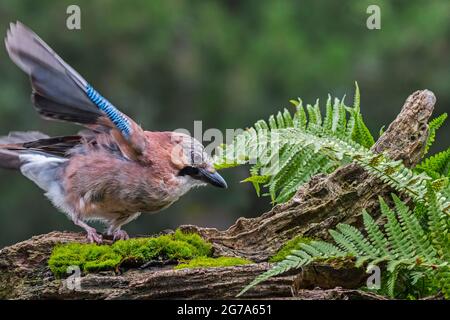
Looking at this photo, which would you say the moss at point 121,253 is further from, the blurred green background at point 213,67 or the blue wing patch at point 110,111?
the blurred green background at point 213,67

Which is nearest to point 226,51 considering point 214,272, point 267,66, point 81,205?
point 267,66

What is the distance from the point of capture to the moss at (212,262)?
3562 mm

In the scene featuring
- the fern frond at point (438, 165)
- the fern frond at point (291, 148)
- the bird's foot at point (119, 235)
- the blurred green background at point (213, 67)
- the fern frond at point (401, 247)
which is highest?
the blurred green background at point (213, 67)

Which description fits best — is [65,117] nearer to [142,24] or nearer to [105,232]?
[105,232]

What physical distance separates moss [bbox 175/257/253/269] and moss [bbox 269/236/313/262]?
12 centimetres

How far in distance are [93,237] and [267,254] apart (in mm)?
879

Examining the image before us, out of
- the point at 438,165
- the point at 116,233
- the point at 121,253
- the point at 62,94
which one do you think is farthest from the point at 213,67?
the point at 121,253

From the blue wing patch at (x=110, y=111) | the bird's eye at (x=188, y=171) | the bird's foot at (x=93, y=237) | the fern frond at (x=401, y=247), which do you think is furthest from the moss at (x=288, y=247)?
the blue wing patch at (x=110, y=111)

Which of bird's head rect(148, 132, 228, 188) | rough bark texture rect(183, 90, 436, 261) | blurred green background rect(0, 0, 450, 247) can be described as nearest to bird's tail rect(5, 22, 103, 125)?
bird's head rect(148, 132, 228, 188)

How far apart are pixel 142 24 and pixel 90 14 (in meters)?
1.04

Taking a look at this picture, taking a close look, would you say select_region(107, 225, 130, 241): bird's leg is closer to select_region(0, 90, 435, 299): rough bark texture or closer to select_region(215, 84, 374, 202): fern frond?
select_region(0, 90, 435, 299): rough bark texture

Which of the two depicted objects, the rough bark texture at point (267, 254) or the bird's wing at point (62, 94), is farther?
the bird's wing at point (62, 94)

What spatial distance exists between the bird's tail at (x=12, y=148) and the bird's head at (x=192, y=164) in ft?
2.44

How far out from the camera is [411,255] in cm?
335
